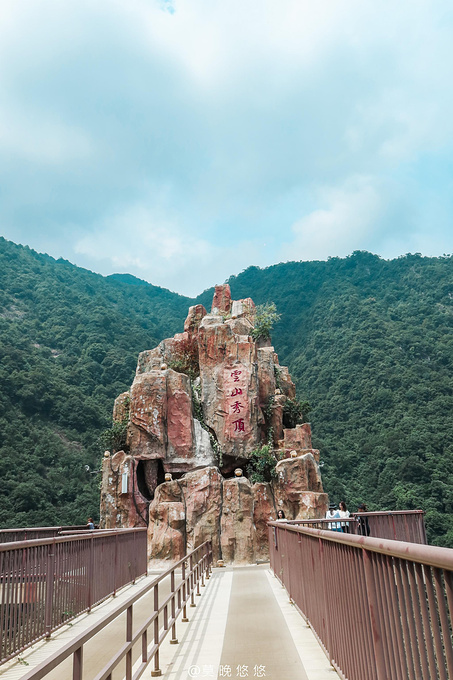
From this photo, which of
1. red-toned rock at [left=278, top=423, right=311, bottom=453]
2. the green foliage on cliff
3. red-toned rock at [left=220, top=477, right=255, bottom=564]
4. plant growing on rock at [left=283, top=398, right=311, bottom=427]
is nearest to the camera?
red-toned rock at [left=220, top=477, right=255, bottom=564]

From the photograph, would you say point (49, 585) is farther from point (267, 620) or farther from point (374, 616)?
point (374, 616)

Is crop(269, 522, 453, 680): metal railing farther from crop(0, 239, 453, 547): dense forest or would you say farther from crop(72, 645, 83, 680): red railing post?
crop(0, 239, 453, 547): dense forest

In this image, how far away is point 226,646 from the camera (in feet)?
17.2

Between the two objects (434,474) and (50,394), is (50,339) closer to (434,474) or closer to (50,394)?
(50,394)

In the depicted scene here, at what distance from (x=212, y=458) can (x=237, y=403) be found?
2.39 metres

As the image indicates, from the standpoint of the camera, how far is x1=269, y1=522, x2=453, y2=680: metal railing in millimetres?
1842

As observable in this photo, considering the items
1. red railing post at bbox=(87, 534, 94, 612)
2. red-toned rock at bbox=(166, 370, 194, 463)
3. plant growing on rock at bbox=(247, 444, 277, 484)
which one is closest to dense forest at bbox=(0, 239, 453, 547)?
red-toned rock at bbox=(166, 370, 194, 463)

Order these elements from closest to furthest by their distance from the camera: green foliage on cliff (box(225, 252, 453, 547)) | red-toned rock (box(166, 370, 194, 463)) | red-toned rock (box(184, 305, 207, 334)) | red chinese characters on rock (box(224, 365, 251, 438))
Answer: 1. red-toned rock (box(166, 370, 194, 463))
2. red chinese characters on rock (box(224, 365, 251, 438))
3. red-toned rock (box(184, 305, 207, 334))
4. green foliage on cliff (box(225, 252, 453, 547))

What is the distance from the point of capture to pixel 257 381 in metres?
21.3

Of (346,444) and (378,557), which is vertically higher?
(346,444)

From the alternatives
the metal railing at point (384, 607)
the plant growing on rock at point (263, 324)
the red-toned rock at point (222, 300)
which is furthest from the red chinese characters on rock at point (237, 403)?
the metal railing at point (384, 607)

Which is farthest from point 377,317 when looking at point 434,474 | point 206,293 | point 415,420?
point 206,293

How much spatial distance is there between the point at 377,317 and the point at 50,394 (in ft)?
119

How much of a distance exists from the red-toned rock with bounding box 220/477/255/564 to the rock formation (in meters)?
0.03
